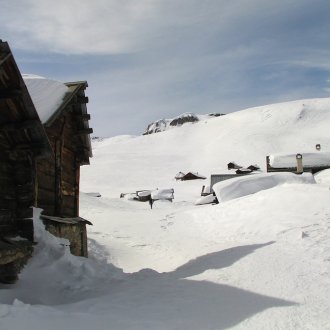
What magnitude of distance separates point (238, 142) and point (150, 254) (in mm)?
84286

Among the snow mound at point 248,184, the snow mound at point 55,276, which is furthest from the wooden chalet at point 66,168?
the snow mound at point 248,184

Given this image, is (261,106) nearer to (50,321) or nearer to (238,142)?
(238,142)

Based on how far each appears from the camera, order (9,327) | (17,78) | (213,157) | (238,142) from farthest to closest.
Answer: (238,142)
(213,157)
(17,78)
(9,327)

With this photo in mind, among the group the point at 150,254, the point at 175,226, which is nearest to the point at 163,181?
the point at 175,226

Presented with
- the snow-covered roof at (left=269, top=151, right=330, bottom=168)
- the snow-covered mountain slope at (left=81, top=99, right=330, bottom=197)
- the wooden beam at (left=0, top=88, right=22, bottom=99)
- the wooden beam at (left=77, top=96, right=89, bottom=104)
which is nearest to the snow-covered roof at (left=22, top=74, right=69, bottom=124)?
the wooden beam at (left=77, top=96, right=89, bottom=104)

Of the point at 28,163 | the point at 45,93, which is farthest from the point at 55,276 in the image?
the point at 45,93

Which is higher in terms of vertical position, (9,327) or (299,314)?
(9,327)

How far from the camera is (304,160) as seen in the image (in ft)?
167

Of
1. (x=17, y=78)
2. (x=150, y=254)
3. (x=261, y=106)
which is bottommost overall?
(x=150, y=254)

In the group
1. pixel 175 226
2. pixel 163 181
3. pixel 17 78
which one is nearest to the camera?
pixel 17 78

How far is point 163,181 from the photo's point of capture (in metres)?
64.9

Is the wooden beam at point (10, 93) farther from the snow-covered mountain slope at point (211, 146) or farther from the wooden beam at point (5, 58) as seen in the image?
the snow-covered mountain slope at point (211, 146)

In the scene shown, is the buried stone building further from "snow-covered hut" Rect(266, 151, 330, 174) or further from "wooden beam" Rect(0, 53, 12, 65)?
"snow-covered hut" Rect(266, 151, 330, 174)

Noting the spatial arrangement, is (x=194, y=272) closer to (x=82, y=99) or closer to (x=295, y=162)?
(x=82, y=99)
